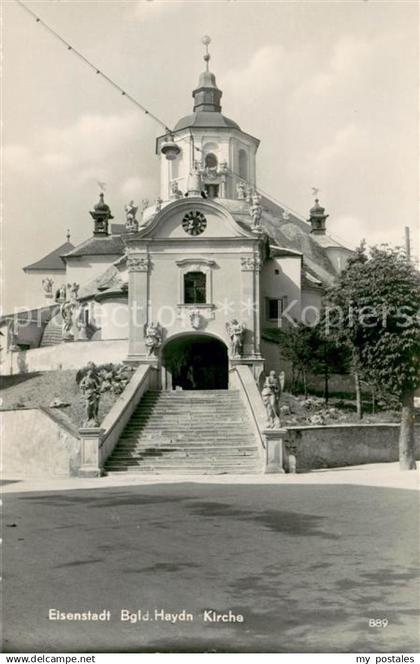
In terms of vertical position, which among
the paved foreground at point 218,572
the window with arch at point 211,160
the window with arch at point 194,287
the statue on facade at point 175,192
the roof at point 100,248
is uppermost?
the window with arch at point 211,160

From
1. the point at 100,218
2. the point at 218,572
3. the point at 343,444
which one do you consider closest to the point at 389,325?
the point at 343,444

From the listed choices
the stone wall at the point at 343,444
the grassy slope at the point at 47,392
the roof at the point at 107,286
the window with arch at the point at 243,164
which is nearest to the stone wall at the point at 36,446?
the grassy slope at the point at 47,392

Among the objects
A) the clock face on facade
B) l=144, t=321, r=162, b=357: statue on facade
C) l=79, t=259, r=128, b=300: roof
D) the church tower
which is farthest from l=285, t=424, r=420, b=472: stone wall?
the church tower

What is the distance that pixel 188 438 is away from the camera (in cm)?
2456

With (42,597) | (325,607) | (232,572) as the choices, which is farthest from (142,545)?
(325,607)

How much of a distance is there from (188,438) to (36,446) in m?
4.84

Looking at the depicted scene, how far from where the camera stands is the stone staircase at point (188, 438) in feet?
73.2

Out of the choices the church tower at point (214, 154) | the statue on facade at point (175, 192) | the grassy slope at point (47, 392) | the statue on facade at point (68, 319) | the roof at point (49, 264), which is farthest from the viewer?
the roof at point (49, 264)

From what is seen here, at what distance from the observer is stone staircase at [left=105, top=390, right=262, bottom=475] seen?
22.3m

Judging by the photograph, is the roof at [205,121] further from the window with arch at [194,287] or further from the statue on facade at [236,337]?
the statue on facade at [236,337]

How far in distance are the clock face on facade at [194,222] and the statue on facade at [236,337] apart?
181 inches

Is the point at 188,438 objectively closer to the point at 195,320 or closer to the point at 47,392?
the point at 47,392

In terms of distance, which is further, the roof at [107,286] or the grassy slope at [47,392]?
the roof at [107,286]

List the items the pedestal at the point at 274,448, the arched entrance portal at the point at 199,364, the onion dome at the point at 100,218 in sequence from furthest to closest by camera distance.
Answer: the onion dome at the point at 100,218 < the arched entrance portal at the point at 199,364 < the pedestal at the point at 274,448
